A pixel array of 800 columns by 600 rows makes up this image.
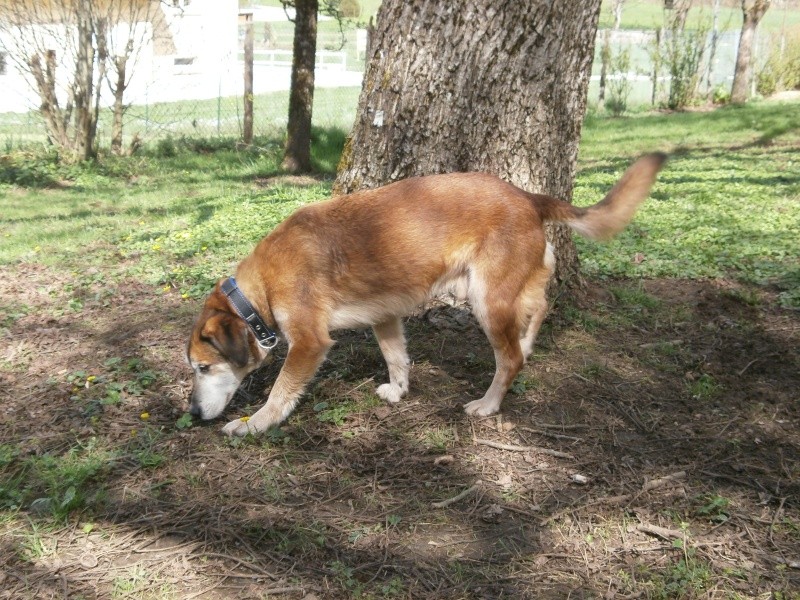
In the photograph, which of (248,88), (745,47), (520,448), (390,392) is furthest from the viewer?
(745,47)

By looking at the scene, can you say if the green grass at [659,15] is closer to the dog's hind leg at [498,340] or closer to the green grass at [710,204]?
the green grass at [710,204]

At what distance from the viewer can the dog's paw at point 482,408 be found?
14.3 feet

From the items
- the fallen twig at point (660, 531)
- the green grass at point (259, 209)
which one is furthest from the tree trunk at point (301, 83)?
the fallen twig at point (660, 531)

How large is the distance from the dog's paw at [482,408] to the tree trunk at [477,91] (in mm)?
1483

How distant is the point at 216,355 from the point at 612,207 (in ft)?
7.99

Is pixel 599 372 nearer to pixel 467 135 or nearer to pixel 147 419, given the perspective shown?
pixel 467 135

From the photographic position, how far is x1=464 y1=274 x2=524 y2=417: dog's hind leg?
4.21 metres

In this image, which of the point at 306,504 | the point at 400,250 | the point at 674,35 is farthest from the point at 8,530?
the point at 674,35

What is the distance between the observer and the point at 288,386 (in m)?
4.29

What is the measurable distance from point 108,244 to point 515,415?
17.0 ft

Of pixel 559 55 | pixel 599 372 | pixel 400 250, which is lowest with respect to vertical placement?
pixel 599 372

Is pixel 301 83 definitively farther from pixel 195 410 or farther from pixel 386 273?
pixel 195 410

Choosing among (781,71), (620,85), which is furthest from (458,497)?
(781,71)

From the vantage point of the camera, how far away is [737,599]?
2938mm
